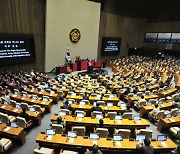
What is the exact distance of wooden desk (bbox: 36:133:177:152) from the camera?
5.87m

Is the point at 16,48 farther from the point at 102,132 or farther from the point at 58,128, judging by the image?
the point at 102,132

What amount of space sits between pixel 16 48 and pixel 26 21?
292 cm

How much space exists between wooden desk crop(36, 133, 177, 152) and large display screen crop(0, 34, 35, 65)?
11978 mm

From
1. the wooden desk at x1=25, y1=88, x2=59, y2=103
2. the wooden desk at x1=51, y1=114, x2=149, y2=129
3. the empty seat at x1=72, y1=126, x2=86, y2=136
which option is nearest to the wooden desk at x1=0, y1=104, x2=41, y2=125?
the wooden desk at x1=51, y1=114, x2=149, y2=129

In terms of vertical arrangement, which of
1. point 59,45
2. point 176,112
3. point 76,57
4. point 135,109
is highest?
point 59,45

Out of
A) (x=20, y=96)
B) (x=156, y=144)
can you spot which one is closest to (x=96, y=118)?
(x=156, y=144)

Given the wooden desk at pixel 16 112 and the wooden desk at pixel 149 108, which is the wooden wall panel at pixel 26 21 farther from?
the wooden desk at pixel 149 108

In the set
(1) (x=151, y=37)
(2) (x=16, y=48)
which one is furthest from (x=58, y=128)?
(1) (x=151, y=37)

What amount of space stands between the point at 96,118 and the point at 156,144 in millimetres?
2791

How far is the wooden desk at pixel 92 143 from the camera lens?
19.3 ft

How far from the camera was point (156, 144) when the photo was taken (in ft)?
20.2

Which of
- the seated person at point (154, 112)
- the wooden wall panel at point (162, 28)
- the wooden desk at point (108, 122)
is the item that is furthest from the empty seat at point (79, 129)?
the wooden wall panel at point (162, 28)

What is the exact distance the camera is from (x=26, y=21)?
1691 cm

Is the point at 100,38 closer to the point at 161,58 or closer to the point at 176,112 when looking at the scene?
the point at 161,58
